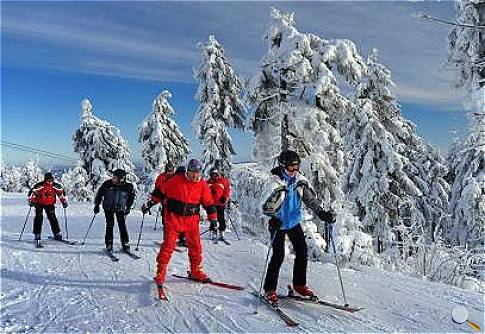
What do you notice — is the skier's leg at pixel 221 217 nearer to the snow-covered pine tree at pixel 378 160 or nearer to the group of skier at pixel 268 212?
the group of skier at pixel 268 212

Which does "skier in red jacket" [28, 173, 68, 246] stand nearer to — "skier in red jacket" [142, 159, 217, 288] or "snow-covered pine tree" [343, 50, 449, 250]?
"skier in red jacket" [142, 159, 217, 288]

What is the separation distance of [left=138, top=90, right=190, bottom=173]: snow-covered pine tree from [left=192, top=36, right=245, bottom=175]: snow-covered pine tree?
202 inches

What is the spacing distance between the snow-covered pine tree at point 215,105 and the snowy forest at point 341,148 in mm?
57

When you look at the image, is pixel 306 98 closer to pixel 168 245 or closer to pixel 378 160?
pixel 378 160

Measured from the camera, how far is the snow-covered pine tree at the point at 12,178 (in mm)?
78231

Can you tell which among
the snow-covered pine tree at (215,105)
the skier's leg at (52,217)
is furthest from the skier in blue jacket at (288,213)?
the snow-covered pine tree at (215,105)

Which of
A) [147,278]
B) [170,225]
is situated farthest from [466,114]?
[147,278]

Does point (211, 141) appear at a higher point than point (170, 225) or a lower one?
higher

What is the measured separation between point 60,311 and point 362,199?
1810 centimetres

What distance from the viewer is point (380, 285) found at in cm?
833

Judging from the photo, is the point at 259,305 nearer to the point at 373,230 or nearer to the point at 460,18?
the point at 460,18

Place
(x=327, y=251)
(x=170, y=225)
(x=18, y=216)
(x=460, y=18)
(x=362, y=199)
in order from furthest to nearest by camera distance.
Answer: (x=362, y=199)
(x=18, y=216)
(x=327, y=251)
(x=460, y=18)
(x=170, y=225)

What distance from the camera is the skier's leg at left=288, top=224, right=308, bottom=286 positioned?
6.87m

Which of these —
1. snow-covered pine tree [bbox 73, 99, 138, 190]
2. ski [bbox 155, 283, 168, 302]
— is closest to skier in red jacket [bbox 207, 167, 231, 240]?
ski [bbox 155, 283, 168, 302]
